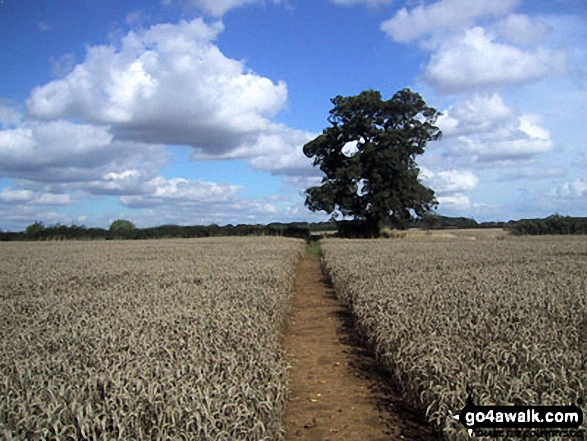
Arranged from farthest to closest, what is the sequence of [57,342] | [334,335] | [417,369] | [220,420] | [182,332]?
1. [334,335]
2. [182,332]
3. [57,342]
4. [417,369]
5. [220,420]

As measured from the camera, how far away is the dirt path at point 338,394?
16.3 feet

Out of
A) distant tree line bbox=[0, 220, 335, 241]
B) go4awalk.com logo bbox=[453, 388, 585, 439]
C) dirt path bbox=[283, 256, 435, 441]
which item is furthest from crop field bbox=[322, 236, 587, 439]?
distant tree line bbox=[0, 220, 335, 241]

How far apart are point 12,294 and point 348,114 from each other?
42999 millimetres

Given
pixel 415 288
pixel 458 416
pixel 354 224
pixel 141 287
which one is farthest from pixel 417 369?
pixel 354 224

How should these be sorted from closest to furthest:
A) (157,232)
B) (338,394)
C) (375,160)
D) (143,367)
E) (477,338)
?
(143,367) < (477,338) < (338,394) < (375,160) < (157,232)

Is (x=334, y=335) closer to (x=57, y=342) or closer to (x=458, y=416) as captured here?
(x=57, y=342)

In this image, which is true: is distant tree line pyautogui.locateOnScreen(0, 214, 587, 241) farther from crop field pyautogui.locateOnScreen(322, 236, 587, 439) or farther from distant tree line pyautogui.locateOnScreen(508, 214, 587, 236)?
crop field pyautogui.locateOnScreen(322, 236, 587, 439)

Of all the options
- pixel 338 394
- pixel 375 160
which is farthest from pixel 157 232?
pixel 338 394

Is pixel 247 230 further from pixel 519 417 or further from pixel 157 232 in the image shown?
pixel 519 417

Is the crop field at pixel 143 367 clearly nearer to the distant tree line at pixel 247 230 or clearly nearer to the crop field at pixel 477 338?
the crop field at pixel 477 338

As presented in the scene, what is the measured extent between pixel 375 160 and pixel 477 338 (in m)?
42.6

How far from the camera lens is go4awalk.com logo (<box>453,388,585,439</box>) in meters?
3.66

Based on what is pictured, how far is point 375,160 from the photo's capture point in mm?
47562

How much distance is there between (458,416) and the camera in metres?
3.83
